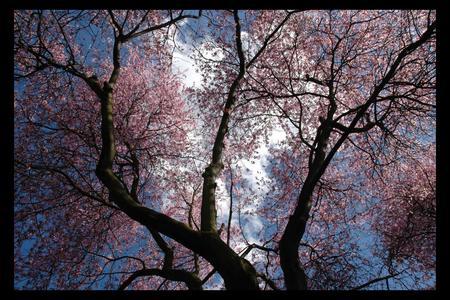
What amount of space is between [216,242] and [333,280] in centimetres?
398

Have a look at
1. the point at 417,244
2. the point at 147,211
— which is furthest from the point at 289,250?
the point at 417,244
